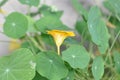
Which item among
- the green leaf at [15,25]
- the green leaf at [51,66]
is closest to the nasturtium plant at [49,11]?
the green leaf at [15,25]

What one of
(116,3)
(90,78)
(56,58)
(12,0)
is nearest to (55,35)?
(56,58)

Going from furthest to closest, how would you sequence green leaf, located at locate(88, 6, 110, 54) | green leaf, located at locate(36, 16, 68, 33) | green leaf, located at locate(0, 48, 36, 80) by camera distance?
1. green leaf, located at locate(36, 16, 68, 33)
2. green leaf, located at locate(88, 6, 110, 54)
3. green leaf, located at locate(0, 48, 36, 80)

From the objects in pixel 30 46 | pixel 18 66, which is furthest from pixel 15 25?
pixel 18 66

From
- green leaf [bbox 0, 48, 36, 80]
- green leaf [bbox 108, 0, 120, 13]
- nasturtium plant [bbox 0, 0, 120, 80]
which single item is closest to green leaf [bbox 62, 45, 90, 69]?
nasturtium plant [bbox 0, 0, 120, 80]

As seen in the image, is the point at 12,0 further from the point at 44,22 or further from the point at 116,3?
the point at 116,3

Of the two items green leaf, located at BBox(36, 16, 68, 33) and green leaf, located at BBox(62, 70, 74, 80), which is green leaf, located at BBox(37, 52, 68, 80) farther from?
green leaf, located at BBox(36, 16, 68, 33)
